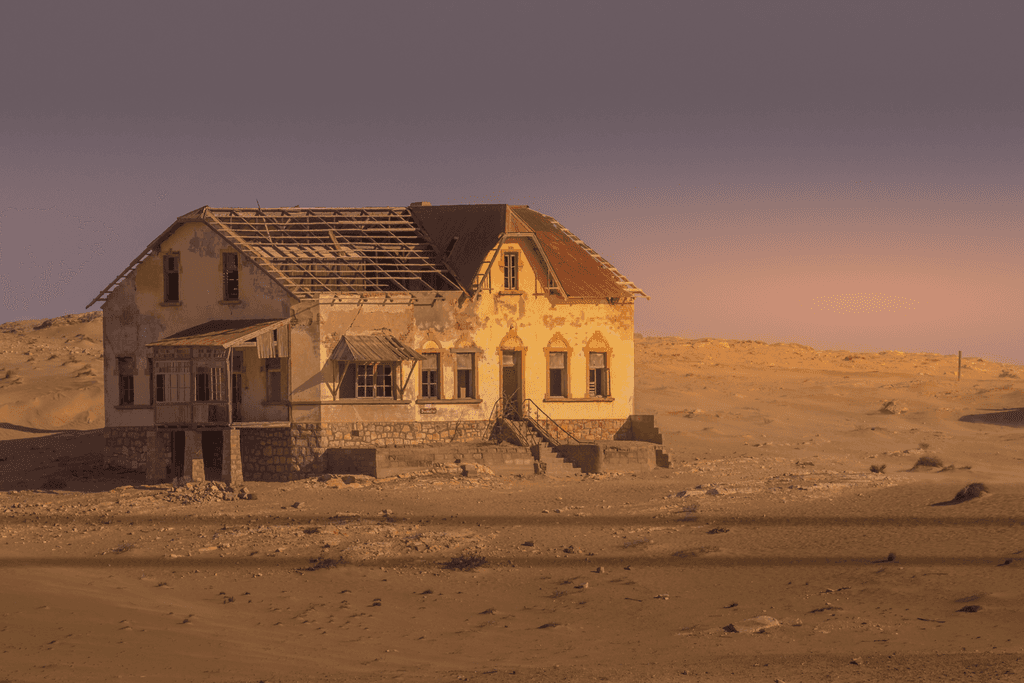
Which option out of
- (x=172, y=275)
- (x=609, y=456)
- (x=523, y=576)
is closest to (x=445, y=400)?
(x=609, y=456)

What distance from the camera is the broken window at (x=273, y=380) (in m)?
34.6

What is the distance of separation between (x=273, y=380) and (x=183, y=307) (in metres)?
4.13

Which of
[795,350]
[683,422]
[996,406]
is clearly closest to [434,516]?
[683,422]

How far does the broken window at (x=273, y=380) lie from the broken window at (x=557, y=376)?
8914mm

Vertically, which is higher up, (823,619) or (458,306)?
(458,306)

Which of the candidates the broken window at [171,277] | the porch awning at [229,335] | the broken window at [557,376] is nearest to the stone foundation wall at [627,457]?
the broken window at [557,376]

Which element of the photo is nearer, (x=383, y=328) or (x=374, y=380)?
(x=374, y=380)

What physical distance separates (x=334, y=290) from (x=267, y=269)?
2.10 meters

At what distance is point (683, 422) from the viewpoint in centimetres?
5022

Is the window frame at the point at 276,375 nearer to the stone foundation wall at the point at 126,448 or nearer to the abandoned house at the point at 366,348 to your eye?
the abandoned house at the point at 366,348

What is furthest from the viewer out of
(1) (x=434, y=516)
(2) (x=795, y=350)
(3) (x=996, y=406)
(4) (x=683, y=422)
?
(2) (x=795, y=350)

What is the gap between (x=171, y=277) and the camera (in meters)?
36.7

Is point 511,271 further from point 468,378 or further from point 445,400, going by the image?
point 445,400

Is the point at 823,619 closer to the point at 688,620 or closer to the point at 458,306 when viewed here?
the point at 688,620
